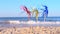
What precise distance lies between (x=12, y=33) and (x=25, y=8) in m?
2.25

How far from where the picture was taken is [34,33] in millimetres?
13289

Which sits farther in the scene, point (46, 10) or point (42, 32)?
point (42, 32)

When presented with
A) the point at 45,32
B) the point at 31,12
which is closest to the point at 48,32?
the point at 45,32

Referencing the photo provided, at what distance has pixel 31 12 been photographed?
12.7 metres

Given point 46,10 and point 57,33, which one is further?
point 57,33

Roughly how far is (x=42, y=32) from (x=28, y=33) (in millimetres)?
966

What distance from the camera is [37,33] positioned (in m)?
13.4

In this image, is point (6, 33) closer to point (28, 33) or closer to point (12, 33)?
point (12, 33)

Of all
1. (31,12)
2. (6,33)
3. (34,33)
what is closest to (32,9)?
(31,12)

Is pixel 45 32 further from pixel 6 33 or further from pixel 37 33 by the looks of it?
pixel 6 33

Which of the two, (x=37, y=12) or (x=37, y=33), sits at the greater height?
(x=37, y=12)

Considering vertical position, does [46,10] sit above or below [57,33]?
above

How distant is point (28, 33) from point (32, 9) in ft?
5.54

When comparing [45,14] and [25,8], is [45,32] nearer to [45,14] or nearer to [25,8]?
[45,14]
